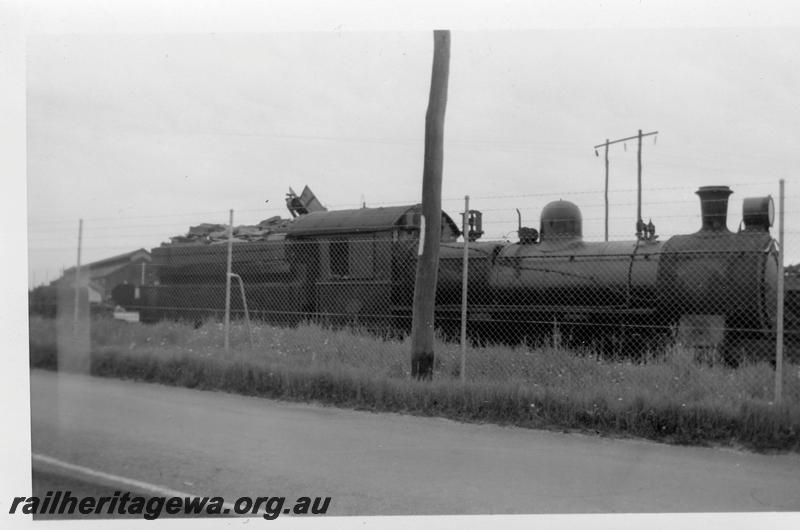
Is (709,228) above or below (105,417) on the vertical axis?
above

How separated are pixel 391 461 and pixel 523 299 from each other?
692 cm

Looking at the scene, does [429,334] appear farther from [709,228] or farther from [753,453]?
[709,228]

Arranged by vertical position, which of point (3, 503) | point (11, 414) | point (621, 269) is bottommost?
point (3, 503)

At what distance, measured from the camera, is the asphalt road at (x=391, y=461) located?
507 centimetres

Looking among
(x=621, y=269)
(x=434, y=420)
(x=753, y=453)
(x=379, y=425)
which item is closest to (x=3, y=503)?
(x=379, y=425)

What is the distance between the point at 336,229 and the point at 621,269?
17.0 feet

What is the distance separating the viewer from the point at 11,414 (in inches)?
203

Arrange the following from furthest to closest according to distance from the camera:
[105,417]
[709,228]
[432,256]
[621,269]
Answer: [621,269] → [709,228] → [432,256] → [105,417]

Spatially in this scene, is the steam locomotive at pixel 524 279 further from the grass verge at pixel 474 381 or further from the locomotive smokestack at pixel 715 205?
the grass verge at pixel 474 381

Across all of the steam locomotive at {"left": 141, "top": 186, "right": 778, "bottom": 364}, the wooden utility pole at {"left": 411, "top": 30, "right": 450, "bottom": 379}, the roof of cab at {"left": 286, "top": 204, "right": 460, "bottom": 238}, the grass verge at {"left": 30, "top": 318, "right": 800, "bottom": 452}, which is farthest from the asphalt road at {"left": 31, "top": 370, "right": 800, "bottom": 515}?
the roof of cab at {"left": 286, "top": 204, "right": 460, "bottom": 238}

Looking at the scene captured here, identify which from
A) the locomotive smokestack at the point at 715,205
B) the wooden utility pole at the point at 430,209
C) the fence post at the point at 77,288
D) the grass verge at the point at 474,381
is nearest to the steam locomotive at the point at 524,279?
the locomotive smokestack at the point at 715,205

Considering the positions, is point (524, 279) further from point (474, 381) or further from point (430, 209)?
point (474, 381)

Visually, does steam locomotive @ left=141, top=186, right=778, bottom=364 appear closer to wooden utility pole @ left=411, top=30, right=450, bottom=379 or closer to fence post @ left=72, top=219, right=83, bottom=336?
wooden utility pole @ left=411, top=30, right=450, bottom=379

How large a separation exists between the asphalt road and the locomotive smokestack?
5.06m
